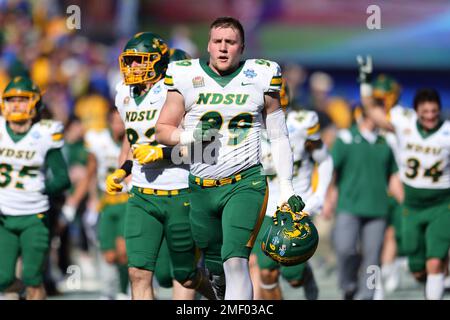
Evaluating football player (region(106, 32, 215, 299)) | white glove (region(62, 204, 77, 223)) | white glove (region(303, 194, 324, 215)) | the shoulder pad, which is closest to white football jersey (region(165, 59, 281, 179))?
football player (region(106, 32, 215, 299))

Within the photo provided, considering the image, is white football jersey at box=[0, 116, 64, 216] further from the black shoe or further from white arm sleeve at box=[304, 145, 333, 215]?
white arm sleeve at box=[304, 145, 333, 215]

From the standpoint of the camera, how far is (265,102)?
7.27 m

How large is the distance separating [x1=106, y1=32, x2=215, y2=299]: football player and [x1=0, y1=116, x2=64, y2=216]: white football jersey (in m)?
0.94

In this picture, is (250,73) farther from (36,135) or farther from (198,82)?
(36,135)

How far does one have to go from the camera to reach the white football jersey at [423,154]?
9.88 metres

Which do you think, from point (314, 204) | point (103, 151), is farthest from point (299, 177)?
point (103, 151)

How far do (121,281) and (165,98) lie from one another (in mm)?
3245

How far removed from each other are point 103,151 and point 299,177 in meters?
2.79

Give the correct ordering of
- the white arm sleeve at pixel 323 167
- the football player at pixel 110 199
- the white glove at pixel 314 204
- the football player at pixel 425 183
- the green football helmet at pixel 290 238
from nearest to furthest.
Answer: the green football helmet at pixel 290 238
the white glove at pixel 314 204
the white arm sleeve at pixel 323 167
the football player at pixel 425 183
the football player at pixel 110 199

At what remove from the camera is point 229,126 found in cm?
721

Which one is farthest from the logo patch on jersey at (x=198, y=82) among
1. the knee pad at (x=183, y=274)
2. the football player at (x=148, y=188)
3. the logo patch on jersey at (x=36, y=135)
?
the logo patch on jersey at (x=36, y=135)

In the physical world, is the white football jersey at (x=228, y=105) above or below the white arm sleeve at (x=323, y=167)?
above

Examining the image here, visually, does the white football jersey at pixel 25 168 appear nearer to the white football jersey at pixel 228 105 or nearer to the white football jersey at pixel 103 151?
the white football jersey at pixel 228 105

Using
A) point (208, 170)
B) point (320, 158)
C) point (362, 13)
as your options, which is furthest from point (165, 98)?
point (362, 13)
